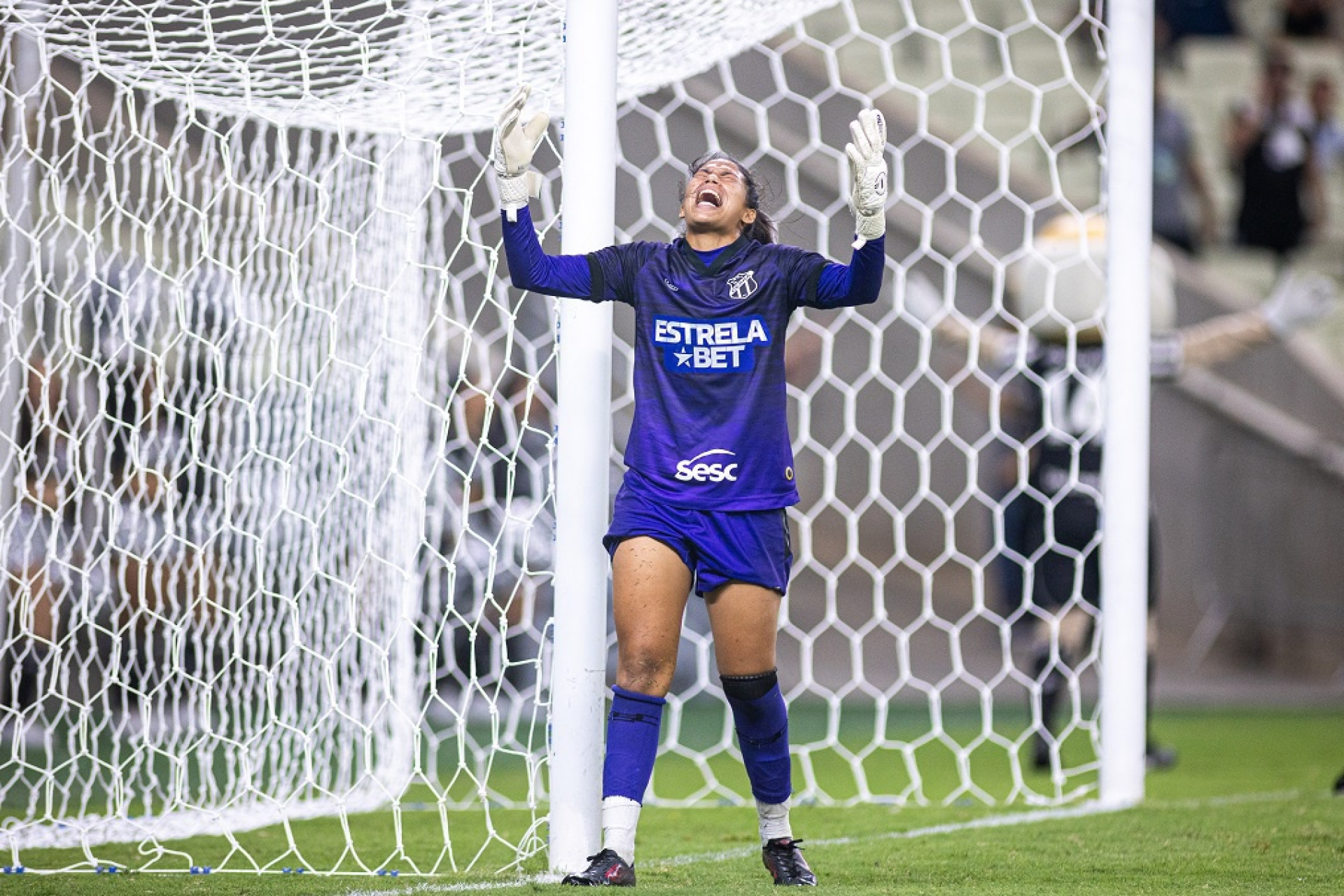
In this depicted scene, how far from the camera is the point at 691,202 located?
3.24 metres

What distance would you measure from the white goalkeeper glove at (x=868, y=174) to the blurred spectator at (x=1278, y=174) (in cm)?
870

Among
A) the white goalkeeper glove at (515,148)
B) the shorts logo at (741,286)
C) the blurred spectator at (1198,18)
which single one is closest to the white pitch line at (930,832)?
the shorts logo at (741,286)

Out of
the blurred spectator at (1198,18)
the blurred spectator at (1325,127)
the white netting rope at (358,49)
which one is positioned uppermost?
the blurred spectator at (1198,18)

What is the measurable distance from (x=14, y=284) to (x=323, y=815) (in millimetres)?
1795

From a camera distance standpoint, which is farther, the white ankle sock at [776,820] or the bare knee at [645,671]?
the white ankle sock at [776,820]

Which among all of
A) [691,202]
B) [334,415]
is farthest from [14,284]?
[691,202]

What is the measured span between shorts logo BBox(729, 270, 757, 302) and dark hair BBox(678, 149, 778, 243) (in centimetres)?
14

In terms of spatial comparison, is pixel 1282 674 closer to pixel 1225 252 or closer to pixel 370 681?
pixel 1225 252

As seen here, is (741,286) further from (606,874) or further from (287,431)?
(287,431)

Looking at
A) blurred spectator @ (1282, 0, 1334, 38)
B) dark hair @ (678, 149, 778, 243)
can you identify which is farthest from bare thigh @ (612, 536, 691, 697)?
blurred spectator @ (1282, 0, 1334, 38)

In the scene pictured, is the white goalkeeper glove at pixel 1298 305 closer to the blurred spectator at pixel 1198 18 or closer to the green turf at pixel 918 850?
the green turf at pixel 918 850

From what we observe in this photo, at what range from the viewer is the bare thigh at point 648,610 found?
3.10m

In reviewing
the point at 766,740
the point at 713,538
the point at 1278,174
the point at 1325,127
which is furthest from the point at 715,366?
the point at 1325,127

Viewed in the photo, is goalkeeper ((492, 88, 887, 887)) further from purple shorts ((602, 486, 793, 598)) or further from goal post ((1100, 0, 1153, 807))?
goal post ((1100, 0, 1153, 807))
